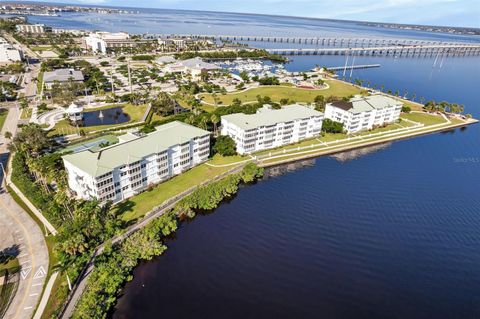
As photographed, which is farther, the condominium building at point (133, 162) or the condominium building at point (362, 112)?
the condominium building at point (362, 112)

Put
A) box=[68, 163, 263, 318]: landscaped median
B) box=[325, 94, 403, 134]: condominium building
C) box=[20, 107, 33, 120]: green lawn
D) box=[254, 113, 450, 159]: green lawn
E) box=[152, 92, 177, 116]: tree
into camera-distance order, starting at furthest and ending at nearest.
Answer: box=[152, 92, 177, 116]: tree, box=[20, 107, 33, 120]: green lawn, box=[325, 94, 403, 134]: condominium building, box=[254, 113, 450, 159]: green lawn, box=[68, 163, 263, 318]: landscaped median

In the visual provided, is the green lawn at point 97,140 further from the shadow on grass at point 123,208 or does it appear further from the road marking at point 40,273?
the road marking at point 40,273

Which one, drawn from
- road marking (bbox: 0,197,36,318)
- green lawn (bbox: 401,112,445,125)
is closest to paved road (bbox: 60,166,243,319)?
road marking (bbox: 0,197,36,318)

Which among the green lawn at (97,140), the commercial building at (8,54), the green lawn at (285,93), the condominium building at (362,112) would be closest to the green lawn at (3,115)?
the green lawn at (97,140)

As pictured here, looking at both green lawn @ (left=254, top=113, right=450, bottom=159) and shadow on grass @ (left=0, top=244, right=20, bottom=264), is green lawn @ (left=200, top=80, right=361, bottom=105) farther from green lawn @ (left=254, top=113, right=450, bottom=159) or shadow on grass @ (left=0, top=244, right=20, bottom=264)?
shadow on grass @ (left=0, top=244, right=20, bottom=264)

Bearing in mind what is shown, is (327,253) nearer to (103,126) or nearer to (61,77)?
(103,126)

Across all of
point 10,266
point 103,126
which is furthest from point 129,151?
point 103,126
